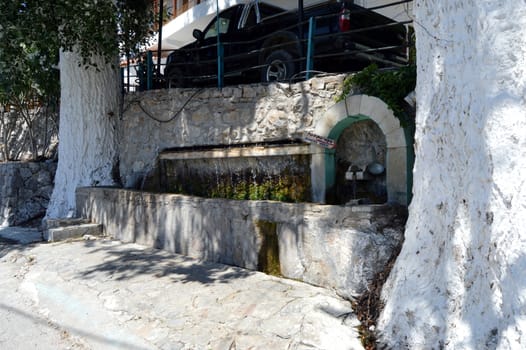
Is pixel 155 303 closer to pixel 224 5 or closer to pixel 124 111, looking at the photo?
pixel 124 111

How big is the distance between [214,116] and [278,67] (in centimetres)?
126

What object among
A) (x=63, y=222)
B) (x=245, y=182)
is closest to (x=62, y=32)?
(x=63, y=222)

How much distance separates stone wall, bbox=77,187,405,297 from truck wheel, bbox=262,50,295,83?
2536 millimetres

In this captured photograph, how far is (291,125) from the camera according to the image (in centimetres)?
608

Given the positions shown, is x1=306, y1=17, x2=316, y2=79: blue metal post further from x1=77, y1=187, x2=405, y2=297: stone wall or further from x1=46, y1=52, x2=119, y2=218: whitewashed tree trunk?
x1=46, y1=52, x2=119, y2=218: whitewashed tree trunk

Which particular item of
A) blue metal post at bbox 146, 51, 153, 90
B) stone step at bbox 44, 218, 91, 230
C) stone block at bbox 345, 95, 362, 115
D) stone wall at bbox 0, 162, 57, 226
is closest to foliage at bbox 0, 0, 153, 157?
blue metal post at bbox 146, 51, 153, 90

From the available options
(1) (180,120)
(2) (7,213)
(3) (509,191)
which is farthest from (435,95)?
(2) (7,213)

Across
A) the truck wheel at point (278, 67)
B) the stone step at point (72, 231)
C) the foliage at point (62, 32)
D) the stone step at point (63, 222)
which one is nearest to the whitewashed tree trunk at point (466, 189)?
the truck wheel at point (278, 67)

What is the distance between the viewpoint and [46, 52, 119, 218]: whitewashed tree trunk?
8.36 metres

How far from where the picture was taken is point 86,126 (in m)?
8.42

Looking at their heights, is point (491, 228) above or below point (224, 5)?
below

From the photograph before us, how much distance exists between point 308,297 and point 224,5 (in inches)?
469

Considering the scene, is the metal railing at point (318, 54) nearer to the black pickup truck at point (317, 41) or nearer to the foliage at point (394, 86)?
the black pickup truck at point (317, 41)

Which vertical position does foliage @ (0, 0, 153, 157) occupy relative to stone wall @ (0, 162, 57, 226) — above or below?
above
